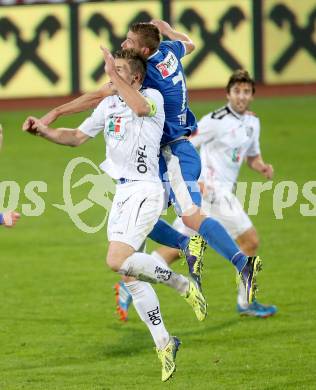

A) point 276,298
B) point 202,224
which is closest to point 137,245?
point 202,224

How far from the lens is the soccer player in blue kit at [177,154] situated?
11.4 m

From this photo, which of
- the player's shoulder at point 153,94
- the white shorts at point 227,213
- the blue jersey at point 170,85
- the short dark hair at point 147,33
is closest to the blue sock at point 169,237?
the blue jersey at point 170,85

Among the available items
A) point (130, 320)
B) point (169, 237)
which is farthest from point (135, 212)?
point (130, 320)

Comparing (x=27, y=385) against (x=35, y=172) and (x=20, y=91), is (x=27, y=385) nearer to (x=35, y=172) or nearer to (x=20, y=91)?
(x=35, y=172)

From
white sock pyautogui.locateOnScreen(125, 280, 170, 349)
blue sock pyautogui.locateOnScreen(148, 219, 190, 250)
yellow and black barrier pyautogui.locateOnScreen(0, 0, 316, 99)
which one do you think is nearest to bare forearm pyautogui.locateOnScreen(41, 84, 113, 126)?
blue sock pyautogui.locateOnScreen(148, 219, 190, 250)

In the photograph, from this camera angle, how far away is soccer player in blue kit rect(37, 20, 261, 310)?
11.4 metres

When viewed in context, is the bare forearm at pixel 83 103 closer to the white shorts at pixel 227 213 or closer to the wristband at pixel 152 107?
the wristband at pixel 152 107

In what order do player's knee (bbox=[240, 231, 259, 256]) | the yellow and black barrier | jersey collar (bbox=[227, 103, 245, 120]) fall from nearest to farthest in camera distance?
player's knee (bbox=[240, 231, 259, 256]) < jersey collar (bbox=[227, 103, 245, 120]) < the yellow and black barrier

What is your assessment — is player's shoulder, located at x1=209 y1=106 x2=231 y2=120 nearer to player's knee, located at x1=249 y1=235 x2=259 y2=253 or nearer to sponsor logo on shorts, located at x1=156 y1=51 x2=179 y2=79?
player's knee, located at x1=249 y1=235 x2=259 y2=253

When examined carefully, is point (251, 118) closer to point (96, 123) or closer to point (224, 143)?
point (224, 143)

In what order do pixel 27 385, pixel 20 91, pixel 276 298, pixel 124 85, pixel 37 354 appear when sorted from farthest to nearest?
pixel 20 91
pixel 276 298
pixel 37 354
pixel 27 385
pixel 124 85

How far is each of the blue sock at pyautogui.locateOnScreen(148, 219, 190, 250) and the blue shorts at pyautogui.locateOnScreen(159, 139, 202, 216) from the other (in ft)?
0.63

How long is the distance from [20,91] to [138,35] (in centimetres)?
1572

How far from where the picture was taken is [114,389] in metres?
11.3
